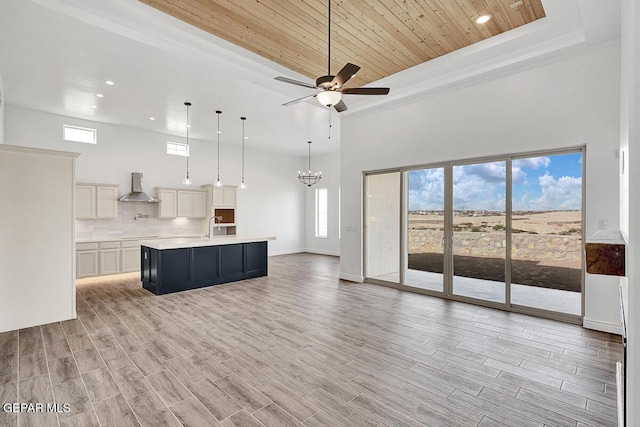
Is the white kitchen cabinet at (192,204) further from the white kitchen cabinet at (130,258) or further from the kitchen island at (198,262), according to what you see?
the kitchen island at (198,262)

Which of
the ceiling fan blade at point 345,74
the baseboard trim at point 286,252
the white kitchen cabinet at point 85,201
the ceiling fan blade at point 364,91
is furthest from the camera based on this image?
the baseboard trim at point 286,252

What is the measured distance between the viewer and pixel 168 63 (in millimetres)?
4527

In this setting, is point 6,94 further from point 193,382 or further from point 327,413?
point 327,413

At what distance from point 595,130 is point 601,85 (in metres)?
0.56

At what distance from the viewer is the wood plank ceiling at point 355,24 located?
11.4ft

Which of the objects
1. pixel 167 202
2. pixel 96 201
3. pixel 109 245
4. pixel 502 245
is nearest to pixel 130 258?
pixel 109 245

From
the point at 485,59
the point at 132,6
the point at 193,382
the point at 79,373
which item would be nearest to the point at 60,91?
the point at 132,6

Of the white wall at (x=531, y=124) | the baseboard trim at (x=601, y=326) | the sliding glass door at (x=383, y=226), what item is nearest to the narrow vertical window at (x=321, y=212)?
the sliding glass door at (x=383, y=226)

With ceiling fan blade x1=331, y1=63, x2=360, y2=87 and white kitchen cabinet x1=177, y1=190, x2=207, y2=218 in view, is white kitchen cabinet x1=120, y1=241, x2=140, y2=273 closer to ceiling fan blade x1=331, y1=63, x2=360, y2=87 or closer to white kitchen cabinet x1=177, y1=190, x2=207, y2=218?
white kitchen cabinet x1=177, y1=190, x2=207, y2=218

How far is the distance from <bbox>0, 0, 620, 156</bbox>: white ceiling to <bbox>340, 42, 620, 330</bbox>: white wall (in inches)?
8.3

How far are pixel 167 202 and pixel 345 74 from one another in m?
6.86

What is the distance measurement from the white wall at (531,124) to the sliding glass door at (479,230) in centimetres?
37

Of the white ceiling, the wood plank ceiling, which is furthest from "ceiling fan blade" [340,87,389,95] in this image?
the white ceiling

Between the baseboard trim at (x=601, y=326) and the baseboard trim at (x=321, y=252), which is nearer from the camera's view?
the baseboard trim at (x=601, y=326)
